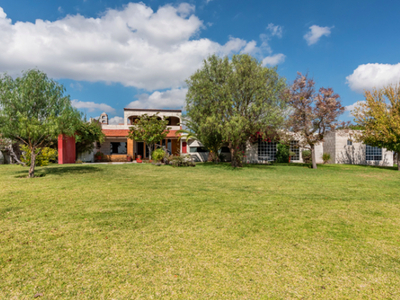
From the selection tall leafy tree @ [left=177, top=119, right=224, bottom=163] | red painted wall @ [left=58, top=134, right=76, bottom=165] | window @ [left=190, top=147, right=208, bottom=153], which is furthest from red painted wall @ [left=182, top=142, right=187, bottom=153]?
red painted wall @ [left=58, top=134, right=76, bottom=165]

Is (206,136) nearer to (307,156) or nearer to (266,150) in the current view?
(266,150)

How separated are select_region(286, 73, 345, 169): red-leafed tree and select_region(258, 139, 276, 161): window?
5517mm

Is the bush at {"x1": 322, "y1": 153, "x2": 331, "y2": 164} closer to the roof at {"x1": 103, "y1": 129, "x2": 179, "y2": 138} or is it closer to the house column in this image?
the roof at {"x1": 103, "y1": 129, "x2": 179, "y2": 138}

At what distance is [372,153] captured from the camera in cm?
2811

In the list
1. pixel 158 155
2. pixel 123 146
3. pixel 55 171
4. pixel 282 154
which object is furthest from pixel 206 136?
pixel 123 146

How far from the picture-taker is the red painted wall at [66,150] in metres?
21.0

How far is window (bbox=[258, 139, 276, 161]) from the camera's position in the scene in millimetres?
27875

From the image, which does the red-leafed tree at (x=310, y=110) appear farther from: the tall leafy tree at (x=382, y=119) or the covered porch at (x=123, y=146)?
the covered porch at (x=123, y=146)

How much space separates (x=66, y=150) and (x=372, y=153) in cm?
3562

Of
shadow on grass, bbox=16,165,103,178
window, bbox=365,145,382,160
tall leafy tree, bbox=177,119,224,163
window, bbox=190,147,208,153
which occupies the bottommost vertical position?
shadow on grass, bbox=16,165,103,178

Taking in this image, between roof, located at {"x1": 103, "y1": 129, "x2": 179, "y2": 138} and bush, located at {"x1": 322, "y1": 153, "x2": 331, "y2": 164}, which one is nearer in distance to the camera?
roof, located at {"x1": 103, "y1": 129, "x2": 179, "y2": 138}

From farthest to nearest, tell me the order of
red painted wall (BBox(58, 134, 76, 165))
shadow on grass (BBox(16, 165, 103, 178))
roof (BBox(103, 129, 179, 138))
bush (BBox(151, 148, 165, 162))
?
roof (BBox(103, 129, 179, 138))
bush (BBox(151, 148, 165, 162))
red painted wall (BBox(58, 134, 76, 165))
shadow on grass (BBox(16, 165, 103, 178))

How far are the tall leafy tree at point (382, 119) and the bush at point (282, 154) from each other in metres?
7.41

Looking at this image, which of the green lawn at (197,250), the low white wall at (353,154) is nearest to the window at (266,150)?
the low white wall at (353,154)
